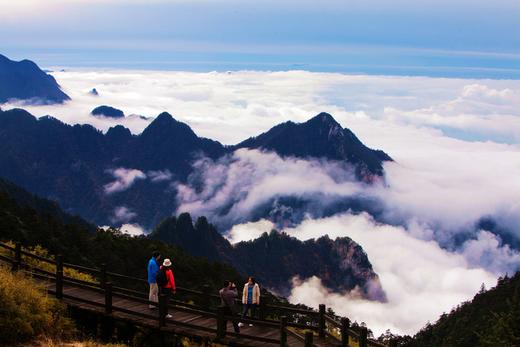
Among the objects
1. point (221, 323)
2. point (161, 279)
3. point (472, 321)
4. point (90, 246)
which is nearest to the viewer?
point (221, 323)

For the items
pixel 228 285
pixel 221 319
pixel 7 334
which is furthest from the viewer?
pixel 228 285

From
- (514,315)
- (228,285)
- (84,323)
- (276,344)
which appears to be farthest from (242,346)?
(514,315)

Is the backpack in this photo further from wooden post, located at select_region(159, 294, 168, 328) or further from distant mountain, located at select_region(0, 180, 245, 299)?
distant mountain, located at select_region(0, 180, 245, 299)

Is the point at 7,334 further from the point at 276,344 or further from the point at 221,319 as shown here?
the point at 276,344

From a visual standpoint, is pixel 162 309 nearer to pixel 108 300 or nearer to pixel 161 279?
pixel 161 279

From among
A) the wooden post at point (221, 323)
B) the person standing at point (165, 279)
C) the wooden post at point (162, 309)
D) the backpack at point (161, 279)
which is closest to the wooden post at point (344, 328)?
the wooden post at point (221, 323)

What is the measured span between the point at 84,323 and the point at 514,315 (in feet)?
97.7

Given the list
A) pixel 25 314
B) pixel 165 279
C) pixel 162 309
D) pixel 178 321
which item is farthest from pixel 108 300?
pixel 25 314

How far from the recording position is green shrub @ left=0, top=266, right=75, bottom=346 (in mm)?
19000

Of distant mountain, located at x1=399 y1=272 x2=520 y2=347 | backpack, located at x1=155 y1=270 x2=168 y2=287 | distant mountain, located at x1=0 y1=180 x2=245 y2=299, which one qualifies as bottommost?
distant mountain, located at x1=399 y1=272 x2=520 y2=347

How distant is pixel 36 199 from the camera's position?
151 metres

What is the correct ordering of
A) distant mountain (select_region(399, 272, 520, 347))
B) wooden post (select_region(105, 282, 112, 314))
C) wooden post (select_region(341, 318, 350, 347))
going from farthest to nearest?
distant mountain (select_region(399, 272, 520, 347)), wooden post (select_region(105, 282, 112, 314)), wooden post (select_region(341, 318, 350, 347))

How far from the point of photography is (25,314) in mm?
19516

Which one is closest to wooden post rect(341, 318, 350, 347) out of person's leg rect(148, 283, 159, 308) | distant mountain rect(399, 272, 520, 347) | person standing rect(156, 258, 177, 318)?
person standing rect(156, 258, 177, 318)
